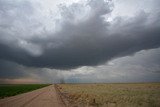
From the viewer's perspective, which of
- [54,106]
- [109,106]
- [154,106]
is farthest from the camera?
[54,106]

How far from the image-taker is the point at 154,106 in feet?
58.3

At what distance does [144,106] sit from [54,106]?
892 cm

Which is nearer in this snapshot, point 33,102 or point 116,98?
point 33,102

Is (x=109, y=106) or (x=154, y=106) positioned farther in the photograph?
(x=109, y=106)

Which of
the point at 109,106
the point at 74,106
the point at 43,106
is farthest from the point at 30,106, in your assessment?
the point at 109,106

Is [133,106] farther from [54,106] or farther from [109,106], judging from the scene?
[54,106]

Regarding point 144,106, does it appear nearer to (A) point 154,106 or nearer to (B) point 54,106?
(A) point 154,106

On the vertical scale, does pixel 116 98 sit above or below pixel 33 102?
above

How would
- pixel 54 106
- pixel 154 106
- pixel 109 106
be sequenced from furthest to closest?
pixel 54 106
pixel 109 106
pixel 154 106

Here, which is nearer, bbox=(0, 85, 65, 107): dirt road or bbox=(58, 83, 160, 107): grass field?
bbox=(58, 83, 160, 107): grass field

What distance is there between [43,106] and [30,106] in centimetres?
131

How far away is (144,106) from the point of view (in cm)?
1819

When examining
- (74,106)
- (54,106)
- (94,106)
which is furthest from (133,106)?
(54,106)

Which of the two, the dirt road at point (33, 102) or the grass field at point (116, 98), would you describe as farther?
the dirt road at point (33, 102)
